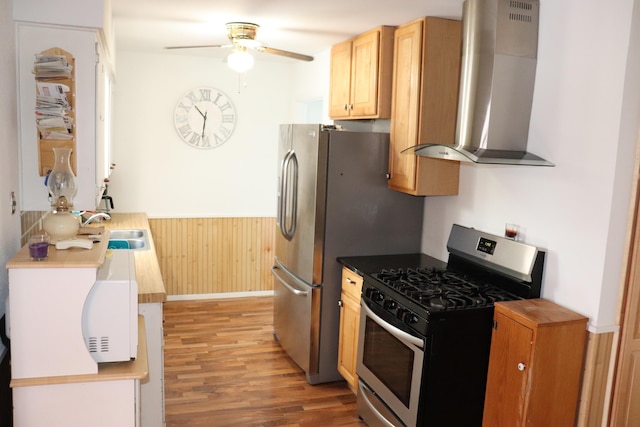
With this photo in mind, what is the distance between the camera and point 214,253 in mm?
5543

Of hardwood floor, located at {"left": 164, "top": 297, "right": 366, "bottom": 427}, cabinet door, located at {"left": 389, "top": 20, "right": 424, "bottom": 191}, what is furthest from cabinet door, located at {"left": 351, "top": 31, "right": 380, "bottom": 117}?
hardwood floor, located at {"left": 164, "top": 297, "right": 366, "bottom": 427}

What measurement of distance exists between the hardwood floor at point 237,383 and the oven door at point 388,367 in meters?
0.37

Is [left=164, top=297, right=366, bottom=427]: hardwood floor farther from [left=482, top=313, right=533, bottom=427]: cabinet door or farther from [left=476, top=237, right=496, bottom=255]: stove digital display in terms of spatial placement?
[left=476, top=237, right=496, bottom=255]: stove digital display

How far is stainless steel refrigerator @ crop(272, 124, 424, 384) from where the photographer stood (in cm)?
350

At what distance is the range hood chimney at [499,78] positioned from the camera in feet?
8.46

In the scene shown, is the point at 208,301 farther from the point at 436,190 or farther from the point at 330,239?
the point at 436,190

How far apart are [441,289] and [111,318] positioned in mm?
1668

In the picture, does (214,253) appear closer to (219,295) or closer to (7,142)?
(219,295)

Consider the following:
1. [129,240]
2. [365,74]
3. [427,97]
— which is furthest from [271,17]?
[129,240]

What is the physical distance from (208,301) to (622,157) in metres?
4.26

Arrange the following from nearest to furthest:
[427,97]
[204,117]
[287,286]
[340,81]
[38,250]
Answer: [38,250], [427,97], [287,286], [340,81], [204,117]

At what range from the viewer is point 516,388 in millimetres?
2318

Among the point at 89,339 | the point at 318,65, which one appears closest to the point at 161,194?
the point at 318,65

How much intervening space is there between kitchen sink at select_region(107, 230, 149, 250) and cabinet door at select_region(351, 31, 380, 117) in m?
1.90
